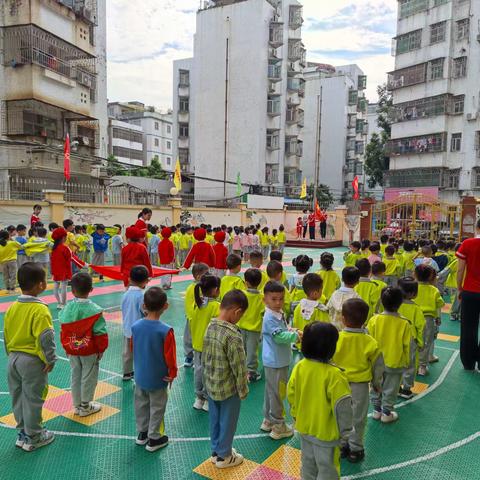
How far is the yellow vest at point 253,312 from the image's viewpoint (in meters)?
4.94

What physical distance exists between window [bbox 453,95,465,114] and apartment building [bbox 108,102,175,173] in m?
32.9

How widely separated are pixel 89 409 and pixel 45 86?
704 inches

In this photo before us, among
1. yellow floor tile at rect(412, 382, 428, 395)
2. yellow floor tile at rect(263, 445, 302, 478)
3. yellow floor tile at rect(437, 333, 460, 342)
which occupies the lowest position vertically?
yellow floor tile at rect(437, 333, 460, 342)

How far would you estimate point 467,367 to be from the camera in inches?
233

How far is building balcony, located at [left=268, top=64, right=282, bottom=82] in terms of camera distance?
115 ft

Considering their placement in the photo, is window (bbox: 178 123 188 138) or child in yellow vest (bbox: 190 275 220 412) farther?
window (bbox: 178 123 188 138)

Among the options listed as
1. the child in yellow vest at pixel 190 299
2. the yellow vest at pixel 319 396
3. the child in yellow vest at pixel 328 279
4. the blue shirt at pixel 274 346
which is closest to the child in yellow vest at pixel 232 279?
the child in yellow vest at pixel 190 299

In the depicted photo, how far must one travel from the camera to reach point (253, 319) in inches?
201

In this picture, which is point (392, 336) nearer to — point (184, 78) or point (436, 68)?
point (436, 68)

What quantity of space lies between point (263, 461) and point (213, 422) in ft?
1.89

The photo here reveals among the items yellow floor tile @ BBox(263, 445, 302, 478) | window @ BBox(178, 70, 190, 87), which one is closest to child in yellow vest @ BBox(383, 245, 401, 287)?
yellow floor tile @ BBox(263, 445, 302, 478)

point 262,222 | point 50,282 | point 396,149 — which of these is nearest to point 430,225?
point 262,222

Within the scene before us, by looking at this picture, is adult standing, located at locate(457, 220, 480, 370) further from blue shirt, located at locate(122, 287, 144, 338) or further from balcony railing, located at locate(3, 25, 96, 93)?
balcony railing, located at locate(3, 25, 96, 93)

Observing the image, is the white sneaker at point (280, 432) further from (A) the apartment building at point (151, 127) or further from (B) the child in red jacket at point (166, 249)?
(A) the apartment building at point (151, 127)
